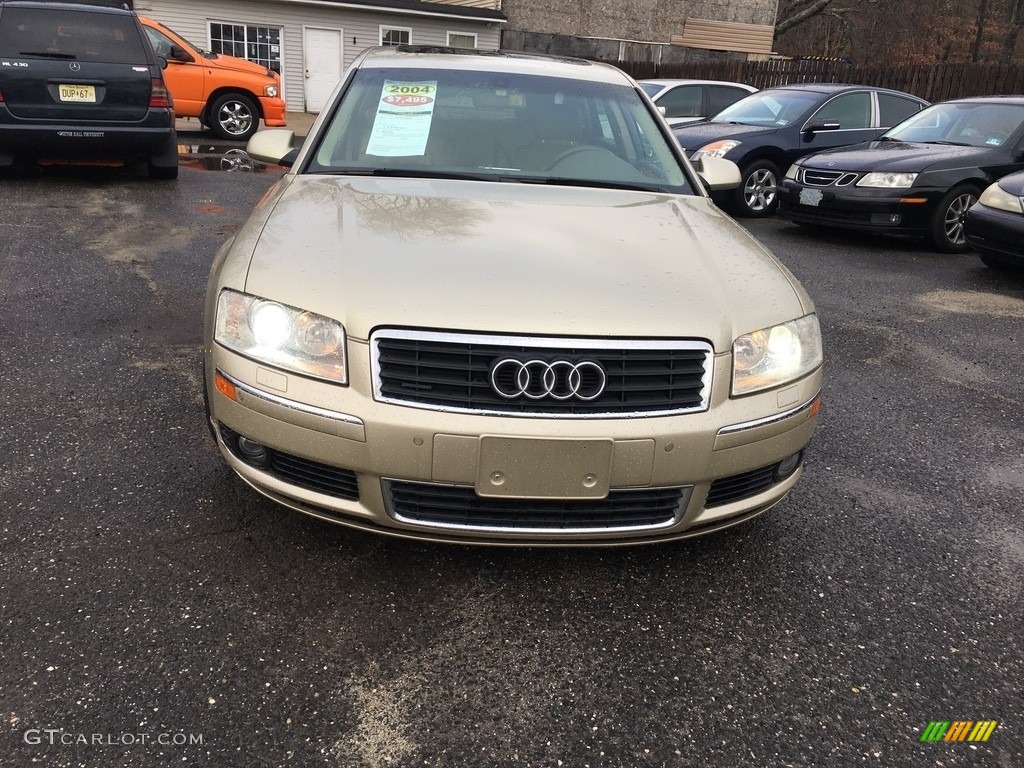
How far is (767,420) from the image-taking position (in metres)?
2.35

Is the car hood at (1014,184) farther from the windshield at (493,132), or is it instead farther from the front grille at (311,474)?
the front grille at (311,474)

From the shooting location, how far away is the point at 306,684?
2.07 meters

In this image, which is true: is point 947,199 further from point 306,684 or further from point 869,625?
point 306,684

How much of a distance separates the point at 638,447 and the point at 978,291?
5.70 meters

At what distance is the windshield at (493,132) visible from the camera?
3.38m

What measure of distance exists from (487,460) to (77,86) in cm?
789

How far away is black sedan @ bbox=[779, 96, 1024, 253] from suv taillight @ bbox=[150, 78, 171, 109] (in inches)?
255

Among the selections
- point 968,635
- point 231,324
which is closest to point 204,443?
point 231,324

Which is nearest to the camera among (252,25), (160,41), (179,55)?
(179,55)

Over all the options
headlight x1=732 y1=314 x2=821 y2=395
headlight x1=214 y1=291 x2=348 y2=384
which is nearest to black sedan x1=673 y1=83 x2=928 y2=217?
headlight x1=732 y1=314 x2=821 y2=395

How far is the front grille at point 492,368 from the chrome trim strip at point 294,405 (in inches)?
4.0

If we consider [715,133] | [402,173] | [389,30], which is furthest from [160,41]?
[402,173]

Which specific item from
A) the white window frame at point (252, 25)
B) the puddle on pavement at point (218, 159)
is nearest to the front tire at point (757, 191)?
the puddle on pavement at point (218, 159)

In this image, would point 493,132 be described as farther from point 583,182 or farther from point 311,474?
point 311,474
